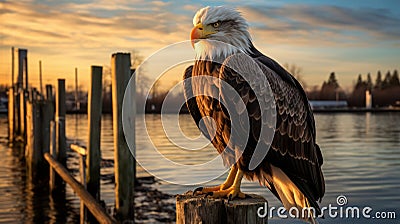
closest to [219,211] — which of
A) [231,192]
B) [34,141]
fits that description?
[231,192]

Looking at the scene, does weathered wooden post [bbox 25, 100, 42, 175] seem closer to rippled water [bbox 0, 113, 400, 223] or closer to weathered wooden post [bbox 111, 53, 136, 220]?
rippled water [bbox 0, 113, 400, 223]

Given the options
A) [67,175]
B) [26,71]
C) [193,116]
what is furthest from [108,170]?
[193,116]

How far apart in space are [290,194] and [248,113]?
922mm

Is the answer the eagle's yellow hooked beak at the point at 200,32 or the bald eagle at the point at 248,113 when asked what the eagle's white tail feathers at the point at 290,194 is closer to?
the bald eagle at the point at 248,113

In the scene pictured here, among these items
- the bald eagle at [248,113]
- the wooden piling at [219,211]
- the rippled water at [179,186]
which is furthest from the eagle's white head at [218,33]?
the wooden piling at [219,211]

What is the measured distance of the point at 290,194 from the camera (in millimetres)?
5383

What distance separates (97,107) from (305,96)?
6.19 m

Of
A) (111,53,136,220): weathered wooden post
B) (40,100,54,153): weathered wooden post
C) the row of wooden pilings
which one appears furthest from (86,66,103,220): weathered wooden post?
(40,100,54,153): weathered wooden post

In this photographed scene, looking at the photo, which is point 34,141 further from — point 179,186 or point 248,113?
point 248,113

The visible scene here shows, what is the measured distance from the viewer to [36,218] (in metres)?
11.3

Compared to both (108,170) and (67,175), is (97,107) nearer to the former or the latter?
(67,175)

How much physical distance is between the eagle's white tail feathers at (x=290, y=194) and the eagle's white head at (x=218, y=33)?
3.68 ft

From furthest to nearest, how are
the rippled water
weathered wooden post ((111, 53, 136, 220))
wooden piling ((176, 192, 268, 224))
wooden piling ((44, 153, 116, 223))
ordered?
1. the rippled water
2. weathered wooden post ((111, 53, 136, 220))
3. wooden piling ((44, 153, 116, 223))
4. wooden piling ((176, 192, 268, 224))

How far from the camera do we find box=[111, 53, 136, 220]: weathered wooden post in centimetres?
887
